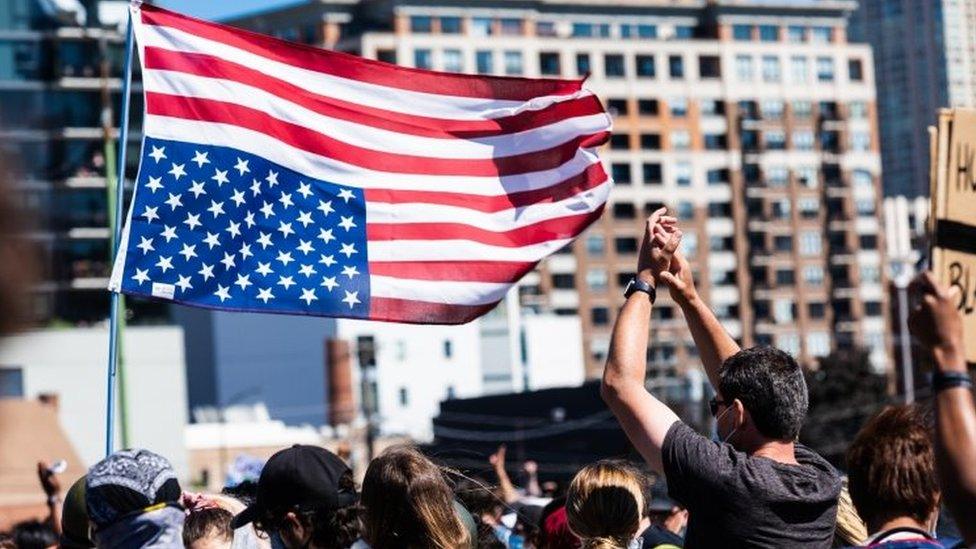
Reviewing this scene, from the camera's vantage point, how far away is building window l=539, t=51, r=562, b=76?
404 feet

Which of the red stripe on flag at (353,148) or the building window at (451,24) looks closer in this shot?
the red stripe on flag at (353,148)

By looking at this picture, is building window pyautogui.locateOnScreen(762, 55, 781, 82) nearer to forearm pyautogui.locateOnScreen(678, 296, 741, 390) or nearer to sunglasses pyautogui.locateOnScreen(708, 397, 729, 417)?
forearm pyautogui.locateOnScreen(678, 296, 741, 390)

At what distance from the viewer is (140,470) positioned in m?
4.14

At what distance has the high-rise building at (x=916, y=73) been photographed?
189875 mm

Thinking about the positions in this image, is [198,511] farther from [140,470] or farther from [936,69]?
[936,69]

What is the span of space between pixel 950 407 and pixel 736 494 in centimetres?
122

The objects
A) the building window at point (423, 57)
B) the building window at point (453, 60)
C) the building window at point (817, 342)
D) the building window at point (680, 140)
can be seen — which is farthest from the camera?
the building window at point (817, 342)

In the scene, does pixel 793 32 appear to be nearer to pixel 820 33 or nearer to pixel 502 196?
pixel 820 33

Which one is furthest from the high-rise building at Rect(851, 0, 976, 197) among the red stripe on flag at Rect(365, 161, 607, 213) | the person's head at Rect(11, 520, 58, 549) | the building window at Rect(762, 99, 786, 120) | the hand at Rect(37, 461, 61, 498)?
the hand at Rect(37, 461, 61, 498)

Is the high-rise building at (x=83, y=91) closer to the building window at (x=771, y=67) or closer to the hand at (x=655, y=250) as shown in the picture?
the hand at (x=655, y=250)

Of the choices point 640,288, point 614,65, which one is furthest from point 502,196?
point 614,65

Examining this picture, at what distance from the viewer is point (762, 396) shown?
439 cm

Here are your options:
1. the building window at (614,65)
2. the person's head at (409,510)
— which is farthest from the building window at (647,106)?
the person's head at (409,510)

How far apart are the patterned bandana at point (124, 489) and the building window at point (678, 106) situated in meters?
125
